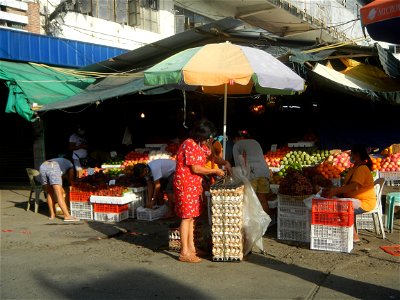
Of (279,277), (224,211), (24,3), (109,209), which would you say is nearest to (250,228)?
(224,211)

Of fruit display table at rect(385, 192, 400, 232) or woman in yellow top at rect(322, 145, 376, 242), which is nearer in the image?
woman in yellow top at rect(322, 145, 376, 242)

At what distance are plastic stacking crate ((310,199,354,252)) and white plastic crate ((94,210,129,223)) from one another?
13.0ft

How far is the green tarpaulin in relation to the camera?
451 inches

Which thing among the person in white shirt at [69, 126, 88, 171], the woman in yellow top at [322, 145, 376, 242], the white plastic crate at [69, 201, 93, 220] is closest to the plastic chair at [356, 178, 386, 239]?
the woman in yellow top at [322, 145, 376, 242]

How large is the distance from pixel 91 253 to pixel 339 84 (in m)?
5.58

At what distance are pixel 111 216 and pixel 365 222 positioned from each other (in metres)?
4.69

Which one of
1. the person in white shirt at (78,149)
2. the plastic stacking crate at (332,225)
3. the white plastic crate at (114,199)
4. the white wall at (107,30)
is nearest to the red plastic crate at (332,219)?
the plastic stacking crate at (332,225)

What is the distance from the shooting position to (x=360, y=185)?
6242 mm

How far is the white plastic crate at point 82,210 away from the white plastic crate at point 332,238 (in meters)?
4.72

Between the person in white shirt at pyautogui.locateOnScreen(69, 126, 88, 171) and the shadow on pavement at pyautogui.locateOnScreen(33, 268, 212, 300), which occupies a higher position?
the person in white shirt at pyautogui.locateOnScreen(69, 126, 88, 171)

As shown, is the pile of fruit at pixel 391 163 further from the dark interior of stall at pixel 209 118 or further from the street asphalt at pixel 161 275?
the street asphalt at pixel 161 275

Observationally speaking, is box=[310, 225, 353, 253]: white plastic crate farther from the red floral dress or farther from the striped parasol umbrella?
the striped parasol umbrella

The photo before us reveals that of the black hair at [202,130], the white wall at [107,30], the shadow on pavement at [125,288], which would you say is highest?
the white wall at [107,30]

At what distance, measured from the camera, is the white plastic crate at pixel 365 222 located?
24.3 ft
